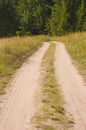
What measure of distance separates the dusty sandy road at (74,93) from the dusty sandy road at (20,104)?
0.85 meters

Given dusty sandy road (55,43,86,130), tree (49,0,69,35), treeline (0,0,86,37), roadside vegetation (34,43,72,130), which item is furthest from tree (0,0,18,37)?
roadside vegetation (34,43,72,130)

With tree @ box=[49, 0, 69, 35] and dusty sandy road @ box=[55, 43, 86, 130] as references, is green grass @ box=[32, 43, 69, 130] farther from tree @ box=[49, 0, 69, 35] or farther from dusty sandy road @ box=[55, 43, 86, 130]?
tree @ box=[49, 0, 69, 35]

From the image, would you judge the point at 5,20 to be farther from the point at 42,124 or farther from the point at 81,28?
the point at 42,124

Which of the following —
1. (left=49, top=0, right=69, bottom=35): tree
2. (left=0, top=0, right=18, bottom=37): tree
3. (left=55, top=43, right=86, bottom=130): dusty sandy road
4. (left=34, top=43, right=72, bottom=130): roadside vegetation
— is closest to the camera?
(left=34, top=43, right=72, bottom=130): roadside vegetation

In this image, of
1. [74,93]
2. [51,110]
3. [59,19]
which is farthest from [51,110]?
[59,19]

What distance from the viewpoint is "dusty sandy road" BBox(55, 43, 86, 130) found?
22.4ft

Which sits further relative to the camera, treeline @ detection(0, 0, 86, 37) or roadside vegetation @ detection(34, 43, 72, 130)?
treeline @ detection(0, 0, 86, 37)

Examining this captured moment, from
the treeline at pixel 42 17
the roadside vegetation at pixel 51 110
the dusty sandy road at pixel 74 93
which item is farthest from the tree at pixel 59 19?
the roadside vegetation at pixel 51 110

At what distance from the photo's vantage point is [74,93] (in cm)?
902

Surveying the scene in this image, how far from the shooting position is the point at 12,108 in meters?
7.46

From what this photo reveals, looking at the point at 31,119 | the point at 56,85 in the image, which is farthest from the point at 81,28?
the point at 31,119

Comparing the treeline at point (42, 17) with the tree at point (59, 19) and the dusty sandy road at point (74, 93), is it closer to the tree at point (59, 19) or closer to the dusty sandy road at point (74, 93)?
the tree at point (59, 19)

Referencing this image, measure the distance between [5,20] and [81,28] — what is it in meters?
12.2

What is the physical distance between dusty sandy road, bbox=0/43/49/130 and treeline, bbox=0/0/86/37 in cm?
3824
